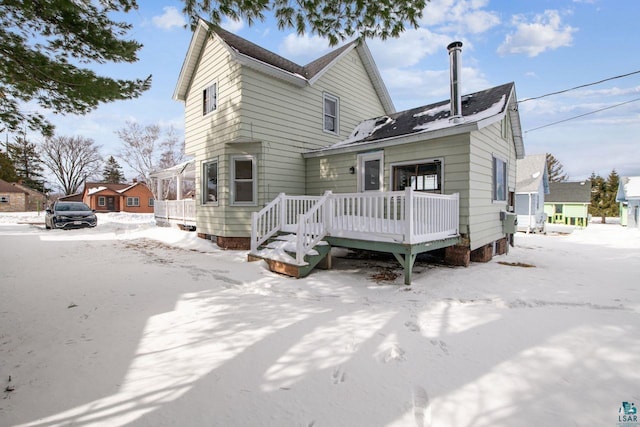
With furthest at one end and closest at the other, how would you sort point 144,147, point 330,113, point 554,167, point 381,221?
point 554,167
point 144,147
point 330,113
point 381,221

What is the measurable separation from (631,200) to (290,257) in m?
29.2

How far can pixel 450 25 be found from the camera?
8781mm

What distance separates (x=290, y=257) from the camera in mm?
6344

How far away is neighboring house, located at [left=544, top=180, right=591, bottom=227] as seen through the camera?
25.8 m

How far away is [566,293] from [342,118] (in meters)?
9.12

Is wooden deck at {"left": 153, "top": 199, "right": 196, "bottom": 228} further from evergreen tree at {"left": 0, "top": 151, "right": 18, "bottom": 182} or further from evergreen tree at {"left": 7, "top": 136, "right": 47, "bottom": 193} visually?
evergreen tree at {"left": 7, "top": 136, "right": 47, "bottom": 193}

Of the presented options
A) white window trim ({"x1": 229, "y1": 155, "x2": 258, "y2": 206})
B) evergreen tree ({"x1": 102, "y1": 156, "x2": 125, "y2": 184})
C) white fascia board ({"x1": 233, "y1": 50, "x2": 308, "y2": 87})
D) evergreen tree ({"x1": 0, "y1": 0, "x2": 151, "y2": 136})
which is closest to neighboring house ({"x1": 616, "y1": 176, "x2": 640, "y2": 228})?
white fascia board ({"x1": 233, "y1": 50, "x2": 308, "y2": 87})

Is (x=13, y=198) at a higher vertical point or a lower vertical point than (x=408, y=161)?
lower

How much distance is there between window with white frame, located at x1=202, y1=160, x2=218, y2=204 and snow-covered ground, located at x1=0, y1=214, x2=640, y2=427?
465 cm

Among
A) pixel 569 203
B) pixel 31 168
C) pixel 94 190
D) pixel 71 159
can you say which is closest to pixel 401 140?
pixel 569 203

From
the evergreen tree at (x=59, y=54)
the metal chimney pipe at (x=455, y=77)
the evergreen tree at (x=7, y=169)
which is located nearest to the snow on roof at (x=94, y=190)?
the evergreen tree at (x=7, y=169)

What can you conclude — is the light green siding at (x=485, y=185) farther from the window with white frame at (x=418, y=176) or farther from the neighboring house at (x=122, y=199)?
the neighboring house at (x=122, y=199)

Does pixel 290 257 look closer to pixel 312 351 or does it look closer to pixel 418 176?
pixel 312 351

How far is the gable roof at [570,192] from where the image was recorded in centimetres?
2570
